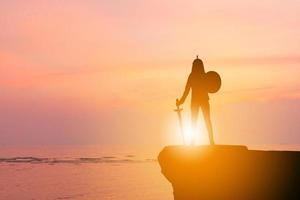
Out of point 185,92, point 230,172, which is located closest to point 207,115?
point 185,92

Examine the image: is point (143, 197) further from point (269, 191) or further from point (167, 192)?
point (269, 191)

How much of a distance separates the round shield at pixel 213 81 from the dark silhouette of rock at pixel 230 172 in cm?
174

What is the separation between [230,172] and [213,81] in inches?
109

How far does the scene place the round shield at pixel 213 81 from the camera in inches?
542

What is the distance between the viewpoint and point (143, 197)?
6519 cm

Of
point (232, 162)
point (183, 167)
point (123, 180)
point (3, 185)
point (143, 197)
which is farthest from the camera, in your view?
point (123, 180)

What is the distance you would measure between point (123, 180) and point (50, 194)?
24.0 m

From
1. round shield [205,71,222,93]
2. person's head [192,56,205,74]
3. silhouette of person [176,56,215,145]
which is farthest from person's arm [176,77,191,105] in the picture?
round shield [205,71,222,93]

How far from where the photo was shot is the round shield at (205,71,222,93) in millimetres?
13758

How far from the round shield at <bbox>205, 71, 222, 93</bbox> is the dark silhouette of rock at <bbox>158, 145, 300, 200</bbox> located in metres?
1.74

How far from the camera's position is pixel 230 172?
1211 centimetres

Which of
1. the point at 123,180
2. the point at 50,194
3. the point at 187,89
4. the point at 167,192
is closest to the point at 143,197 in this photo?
the point at 167,192

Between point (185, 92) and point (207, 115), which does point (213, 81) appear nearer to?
point (207, 115)

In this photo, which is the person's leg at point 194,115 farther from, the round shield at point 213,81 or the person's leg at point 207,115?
the round shield at point 213,81
